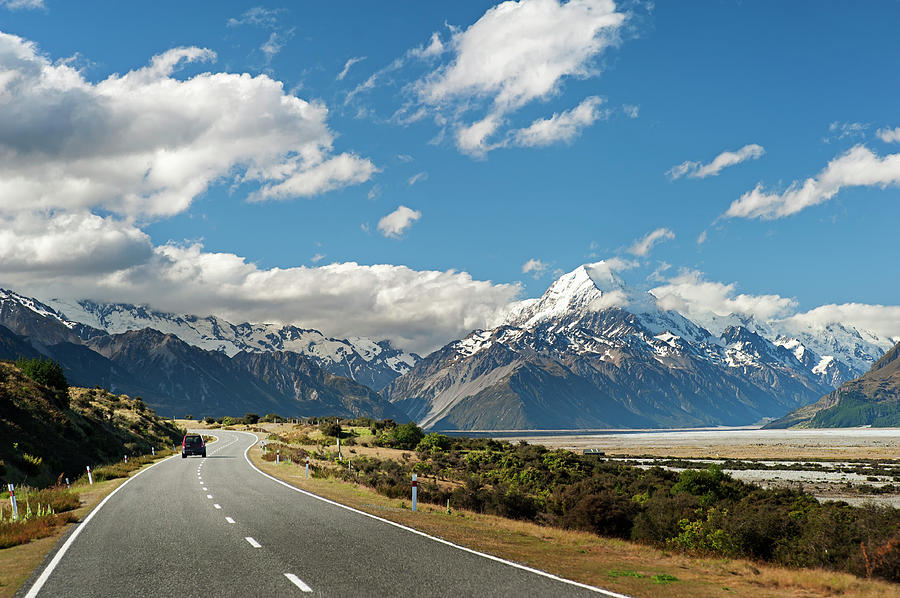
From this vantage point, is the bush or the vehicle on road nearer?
the vehicle on road

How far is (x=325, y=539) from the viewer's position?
51.5 feet

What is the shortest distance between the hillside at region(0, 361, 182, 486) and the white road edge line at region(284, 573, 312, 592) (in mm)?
28405

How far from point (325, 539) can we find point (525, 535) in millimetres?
6049

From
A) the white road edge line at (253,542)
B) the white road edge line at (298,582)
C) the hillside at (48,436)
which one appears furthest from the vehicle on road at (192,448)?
the white road edge line at (298,582)

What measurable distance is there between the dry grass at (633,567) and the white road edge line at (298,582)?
466 cm

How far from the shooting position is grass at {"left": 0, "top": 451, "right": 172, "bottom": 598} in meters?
12.9

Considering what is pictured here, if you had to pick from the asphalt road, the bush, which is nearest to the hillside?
the bush

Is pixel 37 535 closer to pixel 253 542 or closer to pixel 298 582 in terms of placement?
pixel 253 542

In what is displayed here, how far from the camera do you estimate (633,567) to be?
14.2m

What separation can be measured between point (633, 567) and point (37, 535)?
14869 millimetres

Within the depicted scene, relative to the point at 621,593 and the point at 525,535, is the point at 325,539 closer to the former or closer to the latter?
the point at 525,535

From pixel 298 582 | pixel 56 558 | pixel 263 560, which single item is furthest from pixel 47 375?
pixel 298 582

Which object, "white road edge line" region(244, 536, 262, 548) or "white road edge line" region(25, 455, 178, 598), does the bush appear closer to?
"white road edge line" region(25, 455, 178, 598)

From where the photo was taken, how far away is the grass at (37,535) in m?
12.9
